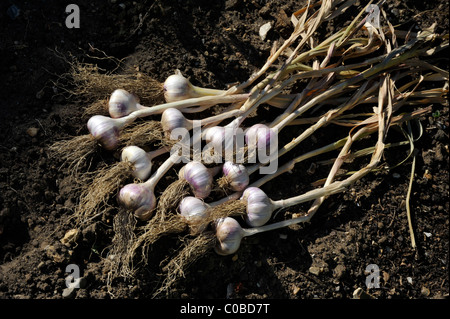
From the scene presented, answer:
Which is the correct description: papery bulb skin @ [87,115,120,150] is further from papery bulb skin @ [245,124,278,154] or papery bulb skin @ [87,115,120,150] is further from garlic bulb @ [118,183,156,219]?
papery bulb skin @ [245,124,278,154]

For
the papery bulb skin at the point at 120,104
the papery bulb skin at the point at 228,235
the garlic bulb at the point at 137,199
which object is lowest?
the papery bulb skin at the point at 228,235

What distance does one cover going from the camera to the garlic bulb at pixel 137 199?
5.76ft

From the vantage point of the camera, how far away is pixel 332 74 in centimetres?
212

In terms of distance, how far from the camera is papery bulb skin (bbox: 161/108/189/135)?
1852mm

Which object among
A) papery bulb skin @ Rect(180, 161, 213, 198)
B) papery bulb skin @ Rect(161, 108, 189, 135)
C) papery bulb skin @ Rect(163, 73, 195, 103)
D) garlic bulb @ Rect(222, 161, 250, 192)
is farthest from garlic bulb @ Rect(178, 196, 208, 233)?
papery bulb skin @ Rect(163, 73, 195, 103)

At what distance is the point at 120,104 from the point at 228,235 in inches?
26.0

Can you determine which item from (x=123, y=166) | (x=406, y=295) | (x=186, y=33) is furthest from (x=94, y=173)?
(x=406, y=295)

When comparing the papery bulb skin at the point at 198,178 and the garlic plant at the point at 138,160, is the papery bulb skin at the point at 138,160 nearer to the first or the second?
the garlic plant at the point at 138,160

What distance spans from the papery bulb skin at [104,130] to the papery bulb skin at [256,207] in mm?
550

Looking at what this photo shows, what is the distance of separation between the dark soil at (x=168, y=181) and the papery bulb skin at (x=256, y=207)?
0.42 ft

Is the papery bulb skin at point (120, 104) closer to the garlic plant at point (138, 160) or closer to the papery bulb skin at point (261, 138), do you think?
the garlic plant at point (138, 160)

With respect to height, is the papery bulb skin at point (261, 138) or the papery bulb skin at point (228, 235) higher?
the papery bulb skin at point (261, 138)

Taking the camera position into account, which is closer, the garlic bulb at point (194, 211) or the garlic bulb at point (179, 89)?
the garlic bulb at point (194, 211)

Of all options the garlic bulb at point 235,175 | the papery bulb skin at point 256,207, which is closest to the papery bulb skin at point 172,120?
the garlic bulb at point 235,175
